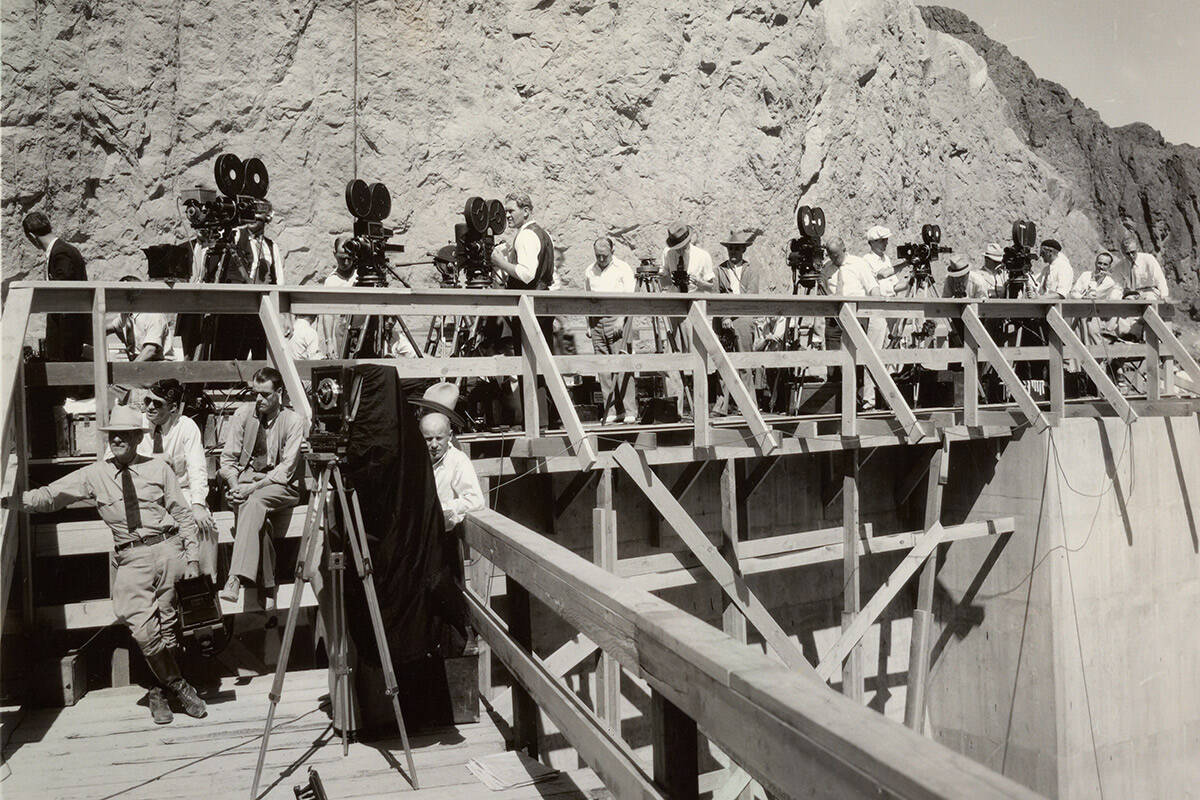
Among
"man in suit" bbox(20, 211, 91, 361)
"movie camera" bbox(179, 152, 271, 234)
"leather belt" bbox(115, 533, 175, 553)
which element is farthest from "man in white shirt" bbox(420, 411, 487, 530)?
"movie camera" bbox(179, 152, 271, 234)

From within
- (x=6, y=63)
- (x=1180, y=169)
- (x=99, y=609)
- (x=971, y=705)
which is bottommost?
(x=971, y=705)

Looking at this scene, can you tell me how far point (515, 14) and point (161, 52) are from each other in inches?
222

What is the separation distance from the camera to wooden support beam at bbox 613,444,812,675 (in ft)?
23.4

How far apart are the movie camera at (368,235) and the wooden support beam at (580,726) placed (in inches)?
181

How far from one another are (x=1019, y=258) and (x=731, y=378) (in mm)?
6284

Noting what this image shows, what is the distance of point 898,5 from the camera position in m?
23.7

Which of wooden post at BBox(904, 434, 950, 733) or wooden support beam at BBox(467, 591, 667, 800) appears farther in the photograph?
wooden post at BBox(904, 434, 950, 733)

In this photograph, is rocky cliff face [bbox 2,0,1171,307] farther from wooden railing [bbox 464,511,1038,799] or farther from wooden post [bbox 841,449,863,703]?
wooden railing [bbox 464,511,1038,799]

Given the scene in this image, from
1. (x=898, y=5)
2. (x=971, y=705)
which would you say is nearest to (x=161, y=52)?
(x=971, y=705)

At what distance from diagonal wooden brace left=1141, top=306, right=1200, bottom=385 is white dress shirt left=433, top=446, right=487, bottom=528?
820cm

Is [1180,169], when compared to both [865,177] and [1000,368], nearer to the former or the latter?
[865,177]

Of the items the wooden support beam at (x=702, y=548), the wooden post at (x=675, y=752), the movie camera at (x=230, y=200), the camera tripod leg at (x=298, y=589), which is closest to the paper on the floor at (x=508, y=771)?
the camera tripod leg at (x=298, y=589)

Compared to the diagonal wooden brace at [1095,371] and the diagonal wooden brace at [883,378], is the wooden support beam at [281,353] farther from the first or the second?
the diagonal wooden brace at [1095,371]

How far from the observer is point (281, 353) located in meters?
6.22
